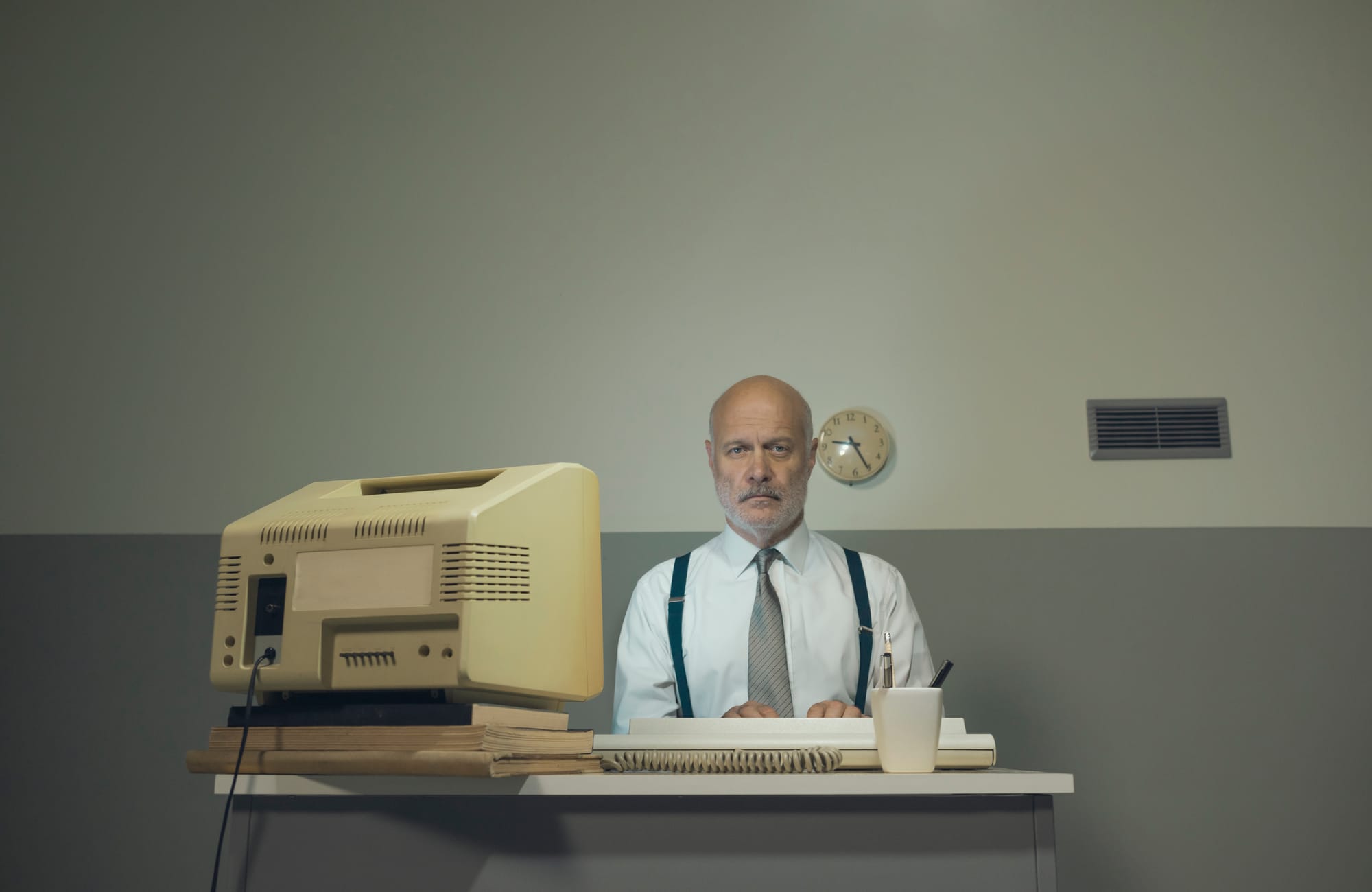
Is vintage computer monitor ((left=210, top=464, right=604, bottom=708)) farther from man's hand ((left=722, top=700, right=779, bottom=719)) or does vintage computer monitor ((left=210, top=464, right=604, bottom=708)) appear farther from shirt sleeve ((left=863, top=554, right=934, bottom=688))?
shirt sleeve ((left=863, top=554, right=934, bottom=688))

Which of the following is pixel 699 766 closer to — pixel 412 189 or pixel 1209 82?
pixel 412 189

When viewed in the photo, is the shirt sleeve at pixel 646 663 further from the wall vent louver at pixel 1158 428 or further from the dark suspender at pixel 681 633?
the wall vent louver at pixel 1158 428

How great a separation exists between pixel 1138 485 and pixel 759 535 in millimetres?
1220

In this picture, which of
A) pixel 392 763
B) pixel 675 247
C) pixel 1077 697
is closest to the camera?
pixel 392 763

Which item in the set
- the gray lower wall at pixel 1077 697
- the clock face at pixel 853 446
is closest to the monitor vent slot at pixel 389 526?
the gray lower wall at pixel 1077 697

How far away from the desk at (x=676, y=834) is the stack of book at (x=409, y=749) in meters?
0.03

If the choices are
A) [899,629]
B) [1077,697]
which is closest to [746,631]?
[899,629]

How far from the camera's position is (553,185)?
3.03m

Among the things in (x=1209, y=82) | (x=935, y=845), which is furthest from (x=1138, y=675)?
(x=935, y=845)

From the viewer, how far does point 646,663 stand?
220cm

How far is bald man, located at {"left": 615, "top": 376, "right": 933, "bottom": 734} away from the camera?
2.19 metres

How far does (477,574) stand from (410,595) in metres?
0.08

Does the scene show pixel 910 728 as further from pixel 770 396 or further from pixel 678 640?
pixel 770 396

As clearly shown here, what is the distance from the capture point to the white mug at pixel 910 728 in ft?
3.58
